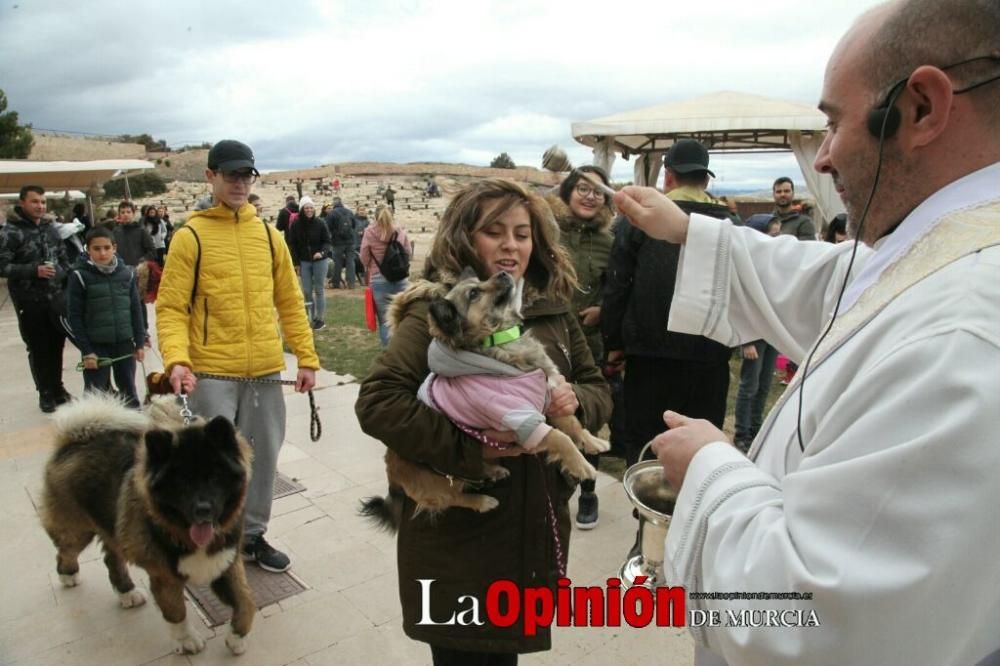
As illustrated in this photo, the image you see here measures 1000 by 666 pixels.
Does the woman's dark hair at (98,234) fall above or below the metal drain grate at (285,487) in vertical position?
above

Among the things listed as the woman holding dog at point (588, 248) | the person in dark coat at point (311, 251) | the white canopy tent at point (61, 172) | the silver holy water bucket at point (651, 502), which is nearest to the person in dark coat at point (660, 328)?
the woman holding dog at point (588, 248)

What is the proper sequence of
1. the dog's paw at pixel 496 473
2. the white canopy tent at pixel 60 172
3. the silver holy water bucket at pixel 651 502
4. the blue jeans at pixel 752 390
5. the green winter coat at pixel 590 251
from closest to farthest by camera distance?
the silver holy water bucket at pixel 651 502, the dog's paw at pixel 496 473, the green winter coat at pixel 590 251, the blue jeans at pixel 752 390, the white canopy tent at pixel 60 172

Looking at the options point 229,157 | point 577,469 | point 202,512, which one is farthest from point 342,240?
point 577,469

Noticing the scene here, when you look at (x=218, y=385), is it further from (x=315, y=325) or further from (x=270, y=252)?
(x=315, y=325)

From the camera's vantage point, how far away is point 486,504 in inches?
78.3

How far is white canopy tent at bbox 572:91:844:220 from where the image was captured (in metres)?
9.25

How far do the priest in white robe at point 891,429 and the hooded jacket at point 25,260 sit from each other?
24.0 ft

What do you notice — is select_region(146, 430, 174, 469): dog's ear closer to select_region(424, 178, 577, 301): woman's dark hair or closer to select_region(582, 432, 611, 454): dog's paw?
select_region(424, 178, 577, 301): woman's dark hair

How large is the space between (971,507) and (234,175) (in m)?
3.38

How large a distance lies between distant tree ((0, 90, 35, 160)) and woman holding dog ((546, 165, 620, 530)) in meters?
43.1

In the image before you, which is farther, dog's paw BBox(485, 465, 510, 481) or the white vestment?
dog's paw BBox(485, 465, 510, 481)

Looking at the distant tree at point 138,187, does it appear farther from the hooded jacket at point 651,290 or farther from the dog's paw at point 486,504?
the dog's paw at point 486,504

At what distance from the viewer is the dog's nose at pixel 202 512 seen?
2.58 meters

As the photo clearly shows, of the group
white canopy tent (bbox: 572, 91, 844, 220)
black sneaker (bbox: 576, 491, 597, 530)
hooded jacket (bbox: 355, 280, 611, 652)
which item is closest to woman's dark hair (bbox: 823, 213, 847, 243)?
white canopy tent (bbox: 572, 91, 844, 220)
